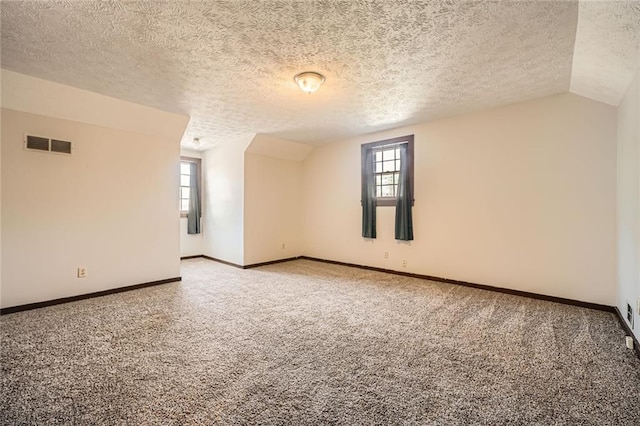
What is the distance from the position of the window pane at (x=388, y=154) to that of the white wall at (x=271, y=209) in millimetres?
1983

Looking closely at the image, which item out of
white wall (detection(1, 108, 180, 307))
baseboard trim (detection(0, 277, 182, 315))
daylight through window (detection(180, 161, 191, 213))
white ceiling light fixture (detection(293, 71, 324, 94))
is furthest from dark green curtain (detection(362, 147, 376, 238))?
daylight through window (detection(180, 161, 191, 213))

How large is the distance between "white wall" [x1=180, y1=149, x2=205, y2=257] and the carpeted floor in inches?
106

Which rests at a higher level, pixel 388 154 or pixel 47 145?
pixel 388 154

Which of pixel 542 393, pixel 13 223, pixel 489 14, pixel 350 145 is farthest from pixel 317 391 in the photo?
pixel 350 145

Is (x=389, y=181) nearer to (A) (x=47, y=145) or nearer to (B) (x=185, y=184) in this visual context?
(B) (x=185, y=184)

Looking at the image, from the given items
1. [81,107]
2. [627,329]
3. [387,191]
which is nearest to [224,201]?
[81,107]

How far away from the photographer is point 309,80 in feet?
8.84

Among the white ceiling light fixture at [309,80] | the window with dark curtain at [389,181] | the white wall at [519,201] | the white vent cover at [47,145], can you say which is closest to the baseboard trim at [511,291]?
the white wall at [519,201]

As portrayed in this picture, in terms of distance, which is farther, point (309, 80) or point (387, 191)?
point (387, 191)

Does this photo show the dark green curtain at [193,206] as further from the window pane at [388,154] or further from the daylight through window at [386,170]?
the window pane at [388,154]

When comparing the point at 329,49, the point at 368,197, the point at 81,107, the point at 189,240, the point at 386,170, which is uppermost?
the point at 329,49

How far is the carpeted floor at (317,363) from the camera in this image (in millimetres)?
1521

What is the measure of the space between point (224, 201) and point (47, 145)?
277cm

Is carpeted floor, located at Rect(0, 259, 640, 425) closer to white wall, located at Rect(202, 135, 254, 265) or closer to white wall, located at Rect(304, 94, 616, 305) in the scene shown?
white wall, located at Rect(304, 94, 616, 305)
